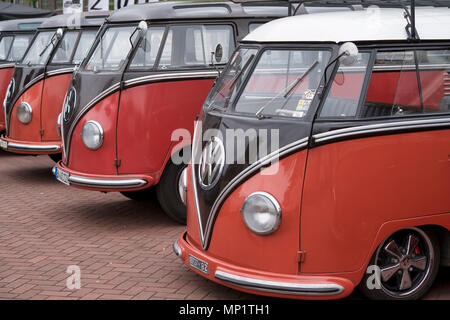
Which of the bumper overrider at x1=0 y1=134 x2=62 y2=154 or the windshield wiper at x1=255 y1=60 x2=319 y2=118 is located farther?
the bumper overrider at x1=0 y1=134 x2=62 y2=154

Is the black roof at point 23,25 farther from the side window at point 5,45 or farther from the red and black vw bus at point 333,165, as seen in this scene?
the red and black vw bus at point 333,165

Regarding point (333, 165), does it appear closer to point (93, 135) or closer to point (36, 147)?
point (93, 135)

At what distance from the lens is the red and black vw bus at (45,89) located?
34.3 ft

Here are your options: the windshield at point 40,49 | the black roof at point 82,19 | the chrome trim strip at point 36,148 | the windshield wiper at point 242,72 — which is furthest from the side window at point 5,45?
the windshield wiper at point 242,72

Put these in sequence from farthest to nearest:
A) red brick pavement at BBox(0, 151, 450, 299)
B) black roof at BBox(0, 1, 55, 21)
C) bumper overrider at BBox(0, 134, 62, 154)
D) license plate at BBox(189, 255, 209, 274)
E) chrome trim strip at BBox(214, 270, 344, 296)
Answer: black roof at BBox(0, 1, 55, 21), bumper overrider at BBox(0, 134, 62, 154), red brick pavement at BBox(0, 151, 450, 299), license plate at BBox(189, 255, 209, 274), chrome trim strip at BBox(214, 270, 344, 296)

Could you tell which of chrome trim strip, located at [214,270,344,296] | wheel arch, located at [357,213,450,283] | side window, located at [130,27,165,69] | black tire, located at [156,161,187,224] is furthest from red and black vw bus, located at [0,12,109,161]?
wheel arch, located at [357,213,450,283]

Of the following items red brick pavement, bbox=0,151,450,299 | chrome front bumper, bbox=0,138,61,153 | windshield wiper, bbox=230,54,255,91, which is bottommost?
red brick pavement, bbox=0,151,450,299

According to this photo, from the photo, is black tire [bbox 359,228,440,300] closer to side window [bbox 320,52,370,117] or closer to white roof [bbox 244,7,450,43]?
side window [bbox 320,52,370,117]

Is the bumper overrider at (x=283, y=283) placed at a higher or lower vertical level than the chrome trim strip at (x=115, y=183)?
lower

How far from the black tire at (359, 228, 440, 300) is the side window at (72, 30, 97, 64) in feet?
22.1

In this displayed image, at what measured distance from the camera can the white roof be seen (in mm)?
5121

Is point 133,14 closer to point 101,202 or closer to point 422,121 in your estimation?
point 101,202

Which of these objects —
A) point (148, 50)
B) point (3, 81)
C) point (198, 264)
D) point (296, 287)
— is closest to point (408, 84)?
point (296, 287)

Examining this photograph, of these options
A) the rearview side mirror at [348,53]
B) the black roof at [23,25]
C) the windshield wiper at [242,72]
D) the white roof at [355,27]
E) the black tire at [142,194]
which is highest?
the black roof at [23,25]
